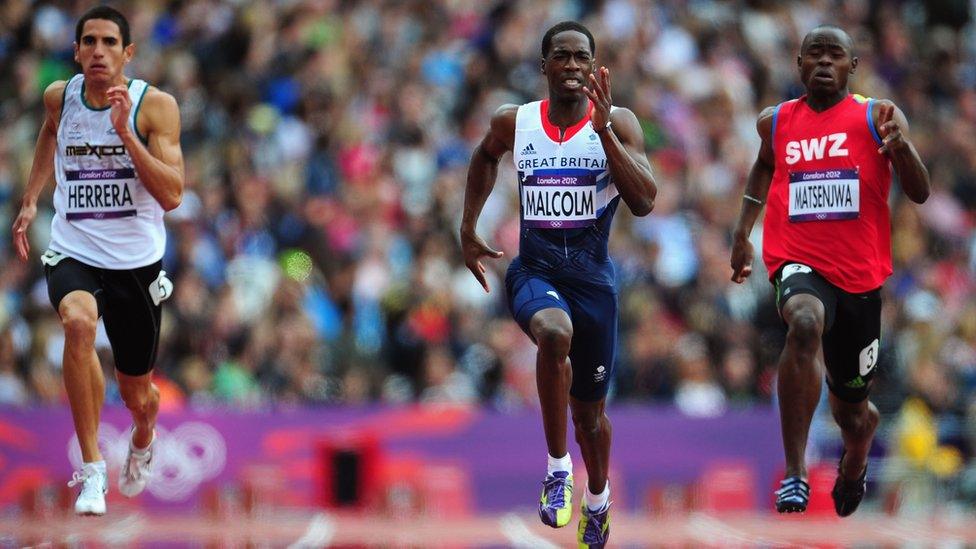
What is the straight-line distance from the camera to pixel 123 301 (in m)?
12.1

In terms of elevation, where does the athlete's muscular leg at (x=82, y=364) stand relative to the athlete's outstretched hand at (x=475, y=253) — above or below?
below

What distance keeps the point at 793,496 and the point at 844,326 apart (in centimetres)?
135

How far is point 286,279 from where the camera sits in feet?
62.0

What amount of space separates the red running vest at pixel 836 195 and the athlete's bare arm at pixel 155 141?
13.4ft

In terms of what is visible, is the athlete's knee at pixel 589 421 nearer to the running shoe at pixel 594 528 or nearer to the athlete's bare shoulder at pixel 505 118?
the running shoe at pixel 594 528

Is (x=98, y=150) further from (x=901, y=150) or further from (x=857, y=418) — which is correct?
(x=857, y=418)

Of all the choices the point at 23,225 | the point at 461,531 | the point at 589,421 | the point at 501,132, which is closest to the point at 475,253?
the point at 501,132

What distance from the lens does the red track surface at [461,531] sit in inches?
577

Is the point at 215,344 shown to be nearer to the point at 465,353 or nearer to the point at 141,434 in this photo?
the point at 465,353

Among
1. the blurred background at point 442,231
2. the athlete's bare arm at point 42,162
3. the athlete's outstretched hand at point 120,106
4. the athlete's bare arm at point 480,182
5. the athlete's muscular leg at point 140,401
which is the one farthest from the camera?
the blurred background at point 442,231

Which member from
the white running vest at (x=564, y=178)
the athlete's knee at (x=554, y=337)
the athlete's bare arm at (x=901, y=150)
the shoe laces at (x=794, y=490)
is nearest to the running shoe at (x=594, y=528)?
the shoe laces at (x=794, y=490)

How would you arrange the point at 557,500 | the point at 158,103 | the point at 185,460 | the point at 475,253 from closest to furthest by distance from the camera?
1. the point at 557,500
2. the point at 475,253
3. the point at 158,103
4. the point at 185,460

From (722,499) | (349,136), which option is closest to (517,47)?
(349,136)

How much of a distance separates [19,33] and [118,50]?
37.3 feet
